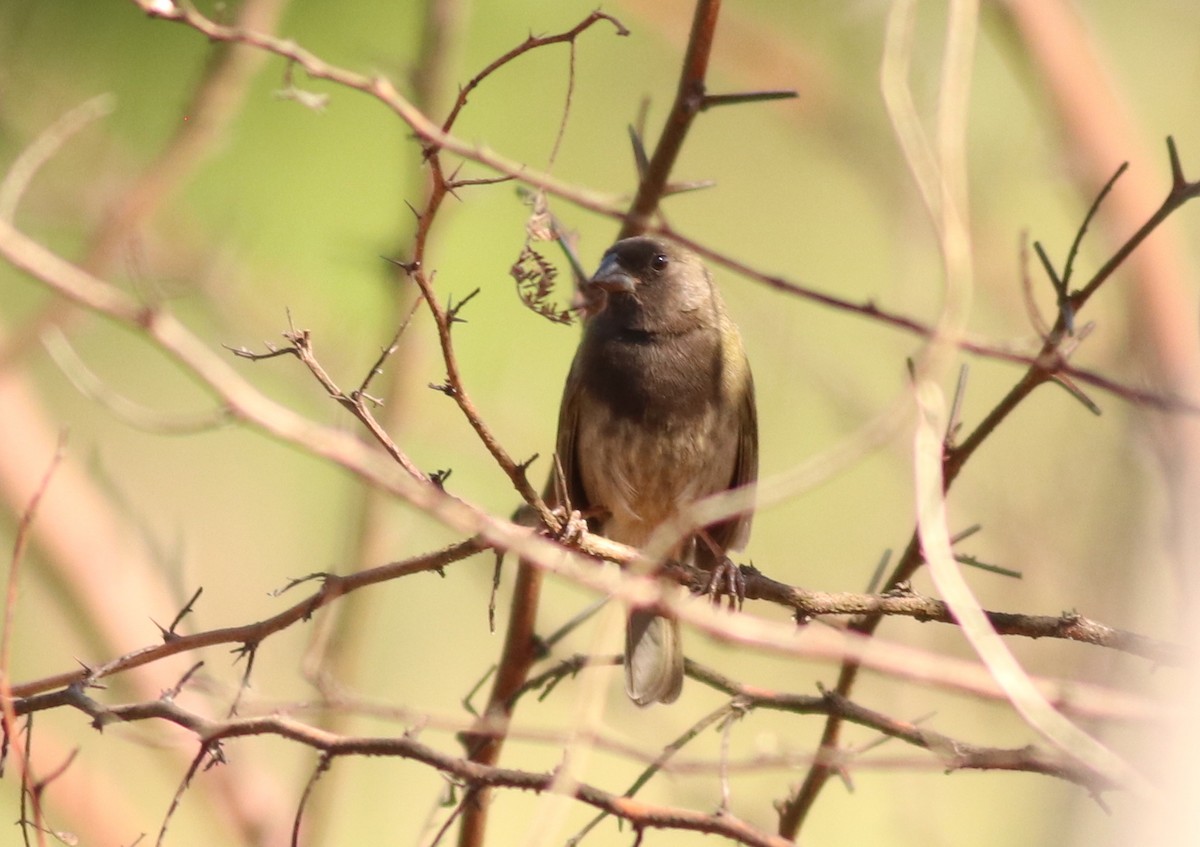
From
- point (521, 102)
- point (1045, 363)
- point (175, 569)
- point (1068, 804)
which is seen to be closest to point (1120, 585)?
point (1068, 804)

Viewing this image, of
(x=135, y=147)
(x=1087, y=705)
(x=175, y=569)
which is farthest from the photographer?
(x=135, y=147)

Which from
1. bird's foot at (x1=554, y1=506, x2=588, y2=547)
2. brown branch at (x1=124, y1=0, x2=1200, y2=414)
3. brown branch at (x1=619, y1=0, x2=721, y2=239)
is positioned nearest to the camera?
brown branch at (x1=124, y1=0, x2=1200, y2=414)

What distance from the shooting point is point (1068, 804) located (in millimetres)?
3559

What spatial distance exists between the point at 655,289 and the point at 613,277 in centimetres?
17

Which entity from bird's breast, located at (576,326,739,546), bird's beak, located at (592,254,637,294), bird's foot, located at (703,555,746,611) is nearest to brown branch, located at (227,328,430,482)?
bird's foot, located at (703,555,746,611)

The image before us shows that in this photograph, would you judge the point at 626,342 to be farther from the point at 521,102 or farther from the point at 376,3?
the point at 376,3

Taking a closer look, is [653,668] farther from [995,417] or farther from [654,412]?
[995,417]

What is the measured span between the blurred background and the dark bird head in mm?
206

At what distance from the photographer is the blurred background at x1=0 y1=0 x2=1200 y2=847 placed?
135 inches

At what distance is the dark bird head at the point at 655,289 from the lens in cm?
390

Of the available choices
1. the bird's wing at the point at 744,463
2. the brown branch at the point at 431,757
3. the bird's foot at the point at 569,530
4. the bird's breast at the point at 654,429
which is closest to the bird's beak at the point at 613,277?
the bird's breast at the point at 654,429

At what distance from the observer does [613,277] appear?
152 inches

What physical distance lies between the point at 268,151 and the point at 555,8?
1.47m

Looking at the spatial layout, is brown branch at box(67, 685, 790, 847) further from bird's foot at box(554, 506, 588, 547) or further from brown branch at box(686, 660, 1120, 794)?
bird's foot at box(554, 506, 588, 547)
